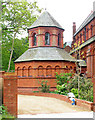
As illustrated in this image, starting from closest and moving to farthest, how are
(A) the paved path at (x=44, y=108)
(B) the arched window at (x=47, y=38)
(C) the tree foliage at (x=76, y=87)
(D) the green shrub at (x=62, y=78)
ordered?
(A) the paved path at (x=44, y=108)
(C) the tree foliage at (x=76, y=87)
(D) the green shrub at (x=62, y=78)
(B) the arched window at (x=47, y=38)

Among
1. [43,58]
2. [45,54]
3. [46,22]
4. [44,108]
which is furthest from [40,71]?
[44,108]

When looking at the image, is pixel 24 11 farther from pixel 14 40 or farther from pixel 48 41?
pixel 48 41

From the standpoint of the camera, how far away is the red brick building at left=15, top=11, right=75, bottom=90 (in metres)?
27.2

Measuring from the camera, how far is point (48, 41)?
98.7 ft

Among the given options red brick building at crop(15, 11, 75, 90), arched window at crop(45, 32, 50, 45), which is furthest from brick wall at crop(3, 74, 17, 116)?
arched window at crop(45, 32, 50, 45)

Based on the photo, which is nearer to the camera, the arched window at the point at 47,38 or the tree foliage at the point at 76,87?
the tree foliage at the point at 76,87

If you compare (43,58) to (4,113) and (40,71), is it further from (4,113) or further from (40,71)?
(4,113)

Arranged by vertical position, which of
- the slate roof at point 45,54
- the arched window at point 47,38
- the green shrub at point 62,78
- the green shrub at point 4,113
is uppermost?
the arched window at point 47,38

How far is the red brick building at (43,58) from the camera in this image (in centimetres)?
2722

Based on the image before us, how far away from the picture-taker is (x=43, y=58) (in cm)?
2747

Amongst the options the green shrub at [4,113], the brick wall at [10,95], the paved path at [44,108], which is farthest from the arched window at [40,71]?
the green shrub at [4,113]

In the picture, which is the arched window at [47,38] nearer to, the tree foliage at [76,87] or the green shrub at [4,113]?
the tree foliage at [76,87]

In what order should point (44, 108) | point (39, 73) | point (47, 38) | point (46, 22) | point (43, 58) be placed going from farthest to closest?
point (46, 22) < point (47, 38) < point (43, 58) < point (39, 73) < point (44, 108)

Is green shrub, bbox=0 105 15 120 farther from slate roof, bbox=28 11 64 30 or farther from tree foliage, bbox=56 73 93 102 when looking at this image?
slate roof, bbox=28 11 64 30
